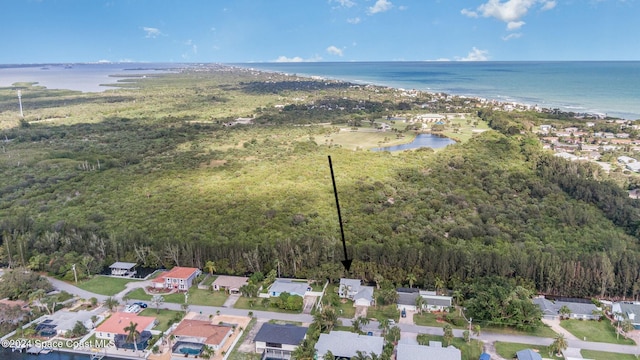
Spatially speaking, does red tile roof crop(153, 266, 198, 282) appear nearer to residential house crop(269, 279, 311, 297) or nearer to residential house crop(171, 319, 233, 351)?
residential house crop(171, 319, 233, 351)

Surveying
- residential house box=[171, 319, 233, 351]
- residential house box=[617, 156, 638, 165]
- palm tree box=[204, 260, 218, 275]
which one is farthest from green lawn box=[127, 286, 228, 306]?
residential house box=[617, 156, 638, 165]

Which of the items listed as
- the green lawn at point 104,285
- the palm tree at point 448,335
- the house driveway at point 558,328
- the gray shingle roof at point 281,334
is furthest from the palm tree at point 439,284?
the green lawn at point 104,285

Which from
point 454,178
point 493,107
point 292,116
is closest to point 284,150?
point 454,178

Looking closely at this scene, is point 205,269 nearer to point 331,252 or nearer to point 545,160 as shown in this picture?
point 331,252

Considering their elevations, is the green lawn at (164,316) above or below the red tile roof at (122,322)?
below

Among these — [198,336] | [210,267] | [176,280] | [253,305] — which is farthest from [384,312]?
[176,280]

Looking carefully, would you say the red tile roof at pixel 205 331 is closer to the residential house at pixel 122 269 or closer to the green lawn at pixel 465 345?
the residential house at pixel 122 269
